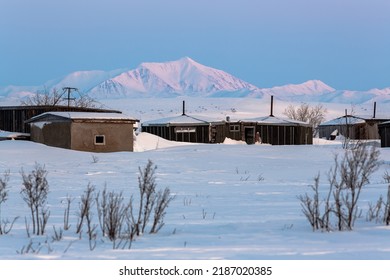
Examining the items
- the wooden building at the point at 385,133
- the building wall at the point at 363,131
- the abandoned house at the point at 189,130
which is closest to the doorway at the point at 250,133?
the abandoned house at the point at 189,130

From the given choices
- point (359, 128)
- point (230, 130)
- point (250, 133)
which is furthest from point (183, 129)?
point (359, 128)

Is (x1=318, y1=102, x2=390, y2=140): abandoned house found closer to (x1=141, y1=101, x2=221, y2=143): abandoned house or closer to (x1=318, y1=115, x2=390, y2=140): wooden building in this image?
(x1=318, y1=115, x2=390, y2=140): wooden building

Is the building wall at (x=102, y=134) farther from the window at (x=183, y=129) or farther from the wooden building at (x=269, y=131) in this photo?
the wooden building at (x=269, y=131)

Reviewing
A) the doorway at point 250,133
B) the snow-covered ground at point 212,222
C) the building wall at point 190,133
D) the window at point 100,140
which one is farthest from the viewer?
the doorway at point 250,133

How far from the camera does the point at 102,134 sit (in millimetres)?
25906

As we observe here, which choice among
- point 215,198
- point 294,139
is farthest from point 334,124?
point 215,198

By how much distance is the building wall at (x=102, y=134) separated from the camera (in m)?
25.4

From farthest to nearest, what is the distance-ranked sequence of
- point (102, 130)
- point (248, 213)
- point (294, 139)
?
point (294, 139) → point (102, 130) → point (248, 213)

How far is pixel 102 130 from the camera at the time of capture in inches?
1020

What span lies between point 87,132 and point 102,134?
0.69m

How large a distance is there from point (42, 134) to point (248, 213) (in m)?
20.6

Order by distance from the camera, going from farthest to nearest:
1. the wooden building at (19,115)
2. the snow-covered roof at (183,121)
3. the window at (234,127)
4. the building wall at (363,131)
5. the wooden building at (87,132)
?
the building wall at (363,131) → the window at (234,127) → the snow-covered roof at (183,121) → the wooden building at (19,115) → the wooden building at (87,132)

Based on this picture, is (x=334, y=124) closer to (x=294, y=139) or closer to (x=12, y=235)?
(x=294, y=139)

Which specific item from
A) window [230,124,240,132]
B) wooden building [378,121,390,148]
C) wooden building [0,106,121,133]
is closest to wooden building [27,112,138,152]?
wooden building [0,106,121,133]
